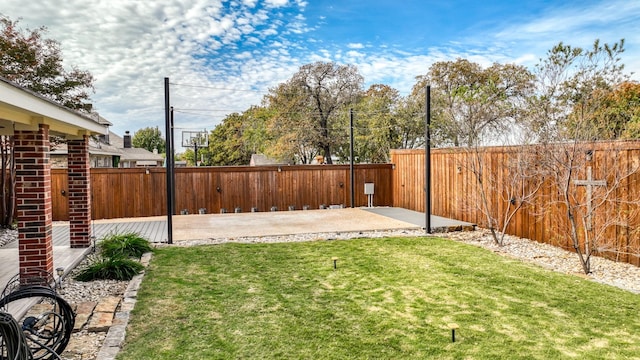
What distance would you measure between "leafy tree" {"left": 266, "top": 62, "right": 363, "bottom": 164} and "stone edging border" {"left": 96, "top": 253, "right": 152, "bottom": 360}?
18.0 metres

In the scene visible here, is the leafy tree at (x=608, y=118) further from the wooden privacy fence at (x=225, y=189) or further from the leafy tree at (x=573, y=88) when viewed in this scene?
the wooden privacy fence at (x=225, y=189)

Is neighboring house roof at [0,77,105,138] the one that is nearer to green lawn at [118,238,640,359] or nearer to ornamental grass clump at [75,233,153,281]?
ornamental grass clump at [75,233,153,281]

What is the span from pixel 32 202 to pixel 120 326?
6.92 feet

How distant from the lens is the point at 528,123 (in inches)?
269

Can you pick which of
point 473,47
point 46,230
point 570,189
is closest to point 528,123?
point 570,189

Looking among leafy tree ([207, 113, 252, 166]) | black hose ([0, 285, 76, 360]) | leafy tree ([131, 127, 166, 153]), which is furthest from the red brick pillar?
leafy tree ([131, 127, 166, 153])

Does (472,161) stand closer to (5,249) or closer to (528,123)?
(528,123)

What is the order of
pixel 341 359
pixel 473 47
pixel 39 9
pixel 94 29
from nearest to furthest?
pixel 341 359 < pixel 39 9 < pixel 94 29 < pixel 473 47

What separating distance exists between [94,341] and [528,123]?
6849 millimetres

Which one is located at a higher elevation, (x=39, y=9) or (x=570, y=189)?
(x=39, y=9)

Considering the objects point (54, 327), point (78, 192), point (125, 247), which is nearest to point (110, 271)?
point (125, 247)

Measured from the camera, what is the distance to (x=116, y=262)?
556 centimetres

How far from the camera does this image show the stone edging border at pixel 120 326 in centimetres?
323

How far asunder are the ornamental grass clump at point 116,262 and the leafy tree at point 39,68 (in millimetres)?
4708
